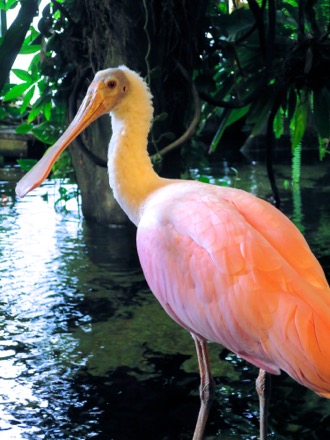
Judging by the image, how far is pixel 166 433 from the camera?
2480 mm

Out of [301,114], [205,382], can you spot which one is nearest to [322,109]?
[301,114]

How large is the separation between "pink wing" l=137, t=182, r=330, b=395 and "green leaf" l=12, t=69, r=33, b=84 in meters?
2.42

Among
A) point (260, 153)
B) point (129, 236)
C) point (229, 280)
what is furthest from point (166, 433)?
point (260, 153)

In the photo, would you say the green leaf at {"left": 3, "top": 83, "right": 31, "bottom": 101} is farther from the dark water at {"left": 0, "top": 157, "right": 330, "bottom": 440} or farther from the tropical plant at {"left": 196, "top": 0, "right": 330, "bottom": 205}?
the tropical plant at {"left": 196, "top": 0, "right": 330, "bottom": 205}

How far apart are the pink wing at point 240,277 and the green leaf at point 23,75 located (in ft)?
7.94

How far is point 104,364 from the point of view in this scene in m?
2.94

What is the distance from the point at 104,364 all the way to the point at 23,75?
218 centimetres

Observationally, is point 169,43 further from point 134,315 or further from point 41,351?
point 41,351

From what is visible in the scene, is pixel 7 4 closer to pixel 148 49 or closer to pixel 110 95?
pixel 148 49

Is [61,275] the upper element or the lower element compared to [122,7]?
lower

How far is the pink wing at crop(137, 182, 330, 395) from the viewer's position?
2.01 meters

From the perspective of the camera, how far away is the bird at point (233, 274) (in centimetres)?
201

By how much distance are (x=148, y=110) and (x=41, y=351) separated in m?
0.93

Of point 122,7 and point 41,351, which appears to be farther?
point 122,7
